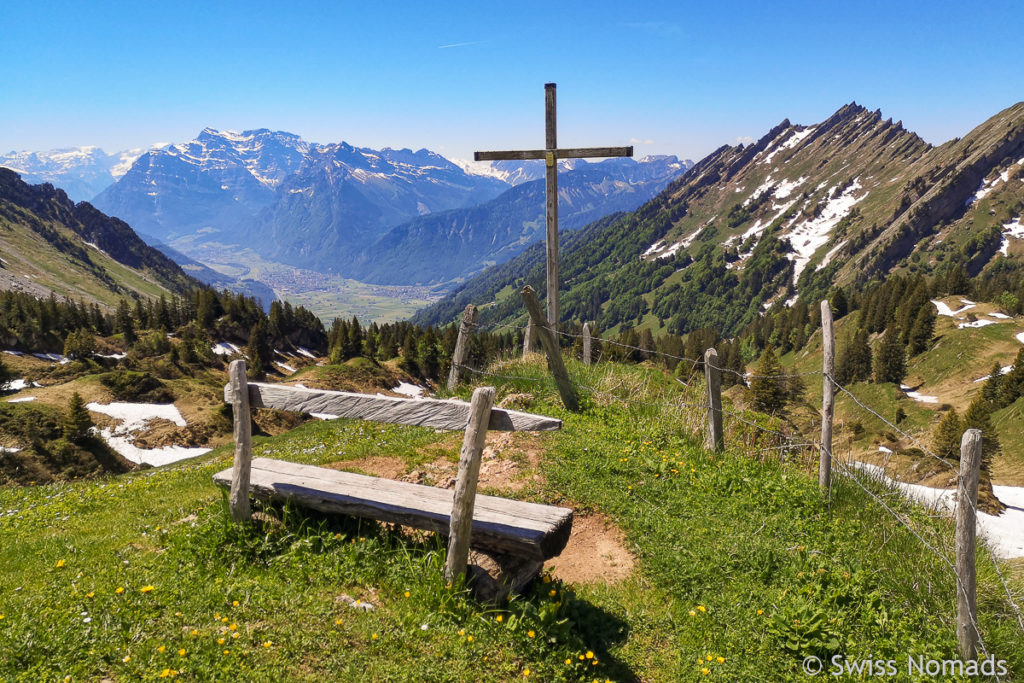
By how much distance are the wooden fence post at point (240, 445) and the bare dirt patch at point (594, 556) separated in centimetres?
403

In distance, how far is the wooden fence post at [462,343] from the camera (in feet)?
44.4

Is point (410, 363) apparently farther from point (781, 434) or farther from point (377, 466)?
point (781, 434)

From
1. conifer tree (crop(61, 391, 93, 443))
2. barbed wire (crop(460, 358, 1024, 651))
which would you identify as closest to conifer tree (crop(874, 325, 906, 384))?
barbed wire (crop(460, 358, 1024, 651))

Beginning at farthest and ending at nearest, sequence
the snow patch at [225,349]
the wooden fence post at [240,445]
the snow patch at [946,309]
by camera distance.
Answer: the snow patch at [946,309] < the snow patch at [225,349] < the wooden fence post at [240,445]

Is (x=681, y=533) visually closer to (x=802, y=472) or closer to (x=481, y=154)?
(x=802, y=472)

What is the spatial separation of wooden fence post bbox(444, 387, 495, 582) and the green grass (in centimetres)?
62

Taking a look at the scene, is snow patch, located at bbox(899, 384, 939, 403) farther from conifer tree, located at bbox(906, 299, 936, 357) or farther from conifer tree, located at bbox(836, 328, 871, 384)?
conifer tree, located at bbox(906, 299, 936, 357)

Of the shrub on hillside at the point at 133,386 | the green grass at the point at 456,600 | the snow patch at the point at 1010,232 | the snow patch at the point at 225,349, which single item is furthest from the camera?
the snow patch at the point at 1010,232

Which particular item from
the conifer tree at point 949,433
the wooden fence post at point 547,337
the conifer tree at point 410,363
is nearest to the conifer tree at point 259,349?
the conifer tree at point 410,363

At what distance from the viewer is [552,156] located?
46.2 feet

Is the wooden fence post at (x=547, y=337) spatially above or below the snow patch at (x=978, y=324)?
above

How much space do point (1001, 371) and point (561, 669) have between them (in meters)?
88.1

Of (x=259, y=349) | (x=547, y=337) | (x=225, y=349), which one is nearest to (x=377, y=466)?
(x=547, y=337)

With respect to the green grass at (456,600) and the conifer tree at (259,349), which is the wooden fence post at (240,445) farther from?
the conifer tree at (259,349)
